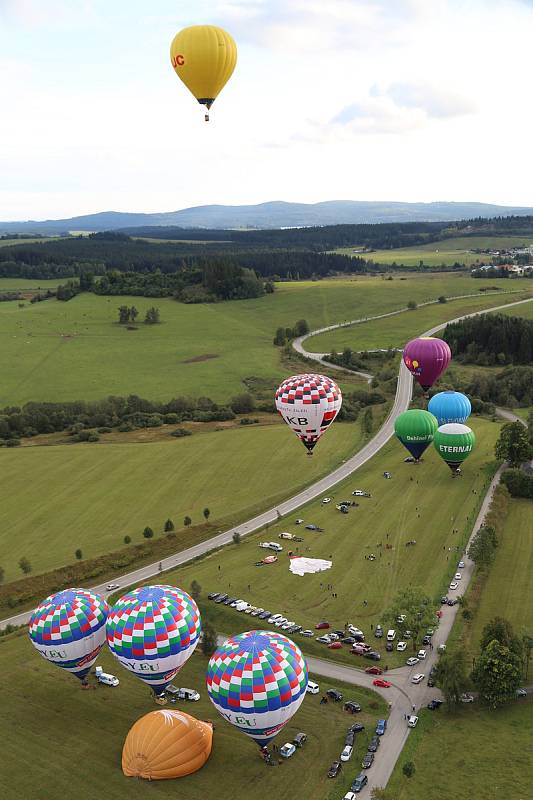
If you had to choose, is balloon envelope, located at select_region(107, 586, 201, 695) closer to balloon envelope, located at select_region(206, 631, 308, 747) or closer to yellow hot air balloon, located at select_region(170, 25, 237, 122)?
balloon envelope, located at select_region(206, 631, 308, 747)

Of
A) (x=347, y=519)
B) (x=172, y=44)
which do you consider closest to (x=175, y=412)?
(x=347, y=519)

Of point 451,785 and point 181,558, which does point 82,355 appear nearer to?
point 181,558

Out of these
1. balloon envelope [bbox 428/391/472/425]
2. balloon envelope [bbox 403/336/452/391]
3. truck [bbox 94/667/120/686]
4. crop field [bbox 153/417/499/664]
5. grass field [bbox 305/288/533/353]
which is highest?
balloon envelope [bbox 403/336/452/391]

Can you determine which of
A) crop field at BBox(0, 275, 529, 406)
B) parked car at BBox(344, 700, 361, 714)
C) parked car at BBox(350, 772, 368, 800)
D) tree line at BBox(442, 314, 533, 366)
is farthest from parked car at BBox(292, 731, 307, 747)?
tree line at BBox(442, 314, 533, 366)

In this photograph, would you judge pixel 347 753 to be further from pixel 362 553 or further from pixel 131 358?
pixel 131 358

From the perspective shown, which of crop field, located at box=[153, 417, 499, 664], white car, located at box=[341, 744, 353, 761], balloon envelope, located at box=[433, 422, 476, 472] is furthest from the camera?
balloon envelope, located at box=[433, 422, 476, 472]

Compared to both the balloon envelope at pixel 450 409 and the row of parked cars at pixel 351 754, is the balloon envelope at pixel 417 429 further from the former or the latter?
the row of parked cars at pixel 351 754

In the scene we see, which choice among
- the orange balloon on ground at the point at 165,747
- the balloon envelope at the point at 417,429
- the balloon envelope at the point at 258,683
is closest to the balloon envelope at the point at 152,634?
the orange balloon on ground at the point at 165,747
